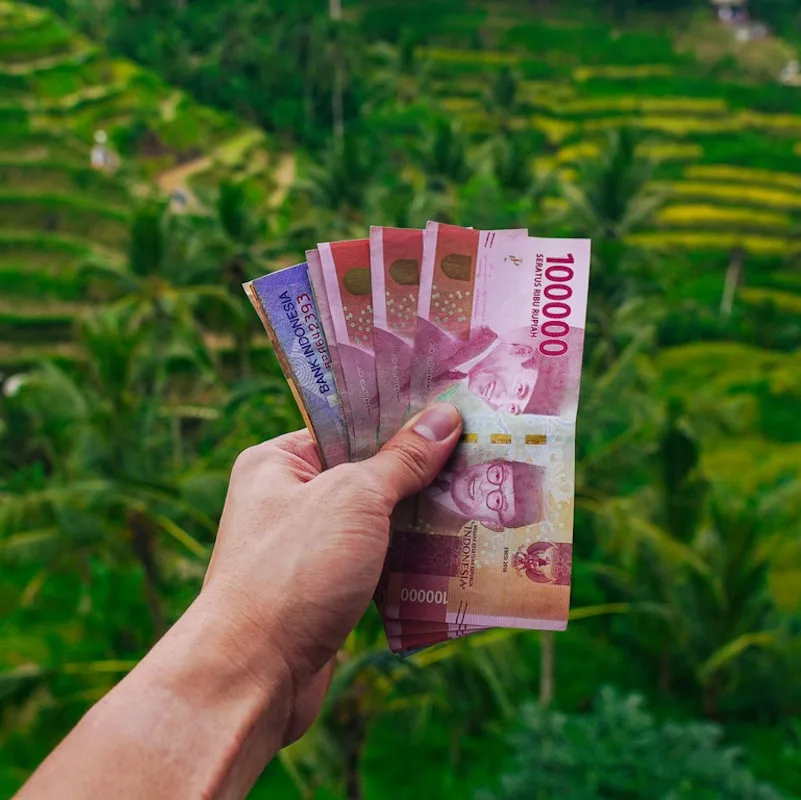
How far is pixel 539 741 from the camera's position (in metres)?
7.39

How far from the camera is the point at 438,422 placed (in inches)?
91.7

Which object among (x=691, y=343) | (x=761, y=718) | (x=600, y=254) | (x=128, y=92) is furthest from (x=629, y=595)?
(x=128, y=92)

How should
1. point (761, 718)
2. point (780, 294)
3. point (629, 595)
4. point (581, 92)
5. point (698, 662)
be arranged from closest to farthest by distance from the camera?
point (629, 595) < point (698, 662) < point (761, 718) < point (780, 294) < point (581, 92)

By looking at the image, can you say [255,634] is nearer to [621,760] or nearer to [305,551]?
[305,551]

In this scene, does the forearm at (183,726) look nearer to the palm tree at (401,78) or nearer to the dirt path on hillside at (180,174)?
the dirt path on hillside at (180,174)

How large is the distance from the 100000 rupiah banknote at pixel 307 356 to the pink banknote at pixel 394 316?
0.13m

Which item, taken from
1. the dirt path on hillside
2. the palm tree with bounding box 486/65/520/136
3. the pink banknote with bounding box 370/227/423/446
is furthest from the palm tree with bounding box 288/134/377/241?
the pink banknote with bounding box 370/227/423/446

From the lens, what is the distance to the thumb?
2.19 metres

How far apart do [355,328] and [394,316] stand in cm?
11

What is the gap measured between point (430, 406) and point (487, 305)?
32 centimetres

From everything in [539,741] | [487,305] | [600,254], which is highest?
[487,305]

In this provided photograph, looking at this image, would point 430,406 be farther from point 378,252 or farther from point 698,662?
point 698,662

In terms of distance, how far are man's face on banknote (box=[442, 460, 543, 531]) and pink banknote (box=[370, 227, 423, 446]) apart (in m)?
0.24

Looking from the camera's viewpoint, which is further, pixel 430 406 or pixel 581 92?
pixel 581 92
